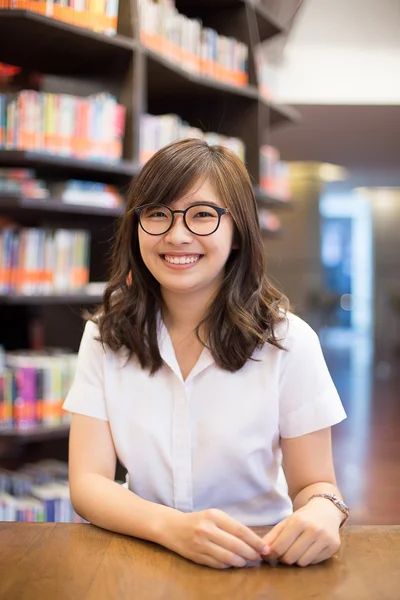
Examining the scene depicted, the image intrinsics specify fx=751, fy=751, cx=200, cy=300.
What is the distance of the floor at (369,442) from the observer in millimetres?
3942

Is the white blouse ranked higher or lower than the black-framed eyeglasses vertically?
lower

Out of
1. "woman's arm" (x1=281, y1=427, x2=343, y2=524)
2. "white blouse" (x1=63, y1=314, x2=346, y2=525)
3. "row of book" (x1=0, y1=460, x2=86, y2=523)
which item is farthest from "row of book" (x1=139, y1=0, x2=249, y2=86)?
"woman's arm" (x1=281, y1=427, x2=343, y2=524)

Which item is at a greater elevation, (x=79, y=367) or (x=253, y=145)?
(x=253, y=145)

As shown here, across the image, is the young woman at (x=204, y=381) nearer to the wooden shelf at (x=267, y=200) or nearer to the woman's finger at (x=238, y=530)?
the woman's finger at (x=238, y=530)

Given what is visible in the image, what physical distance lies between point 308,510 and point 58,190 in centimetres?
220

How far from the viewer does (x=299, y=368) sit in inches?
57.9

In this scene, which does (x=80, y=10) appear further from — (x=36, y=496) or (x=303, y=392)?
(x=303, y=392)

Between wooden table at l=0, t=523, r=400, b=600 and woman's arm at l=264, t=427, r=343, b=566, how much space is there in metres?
0.02

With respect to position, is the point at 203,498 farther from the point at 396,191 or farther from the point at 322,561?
the point at 396,191

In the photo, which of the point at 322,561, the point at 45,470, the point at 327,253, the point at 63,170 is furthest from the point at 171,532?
the point at 327,253

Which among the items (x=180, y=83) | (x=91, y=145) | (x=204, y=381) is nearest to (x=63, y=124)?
(x=91, y=145)

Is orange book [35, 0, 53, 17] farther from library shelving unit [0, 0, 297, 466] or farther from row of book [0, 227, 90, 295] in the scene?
row of book [0, 227, 90, 295]

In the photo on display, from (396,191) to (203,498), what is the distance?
14070 mm

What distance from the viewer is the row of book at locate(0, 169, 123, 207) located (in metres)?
2.97
